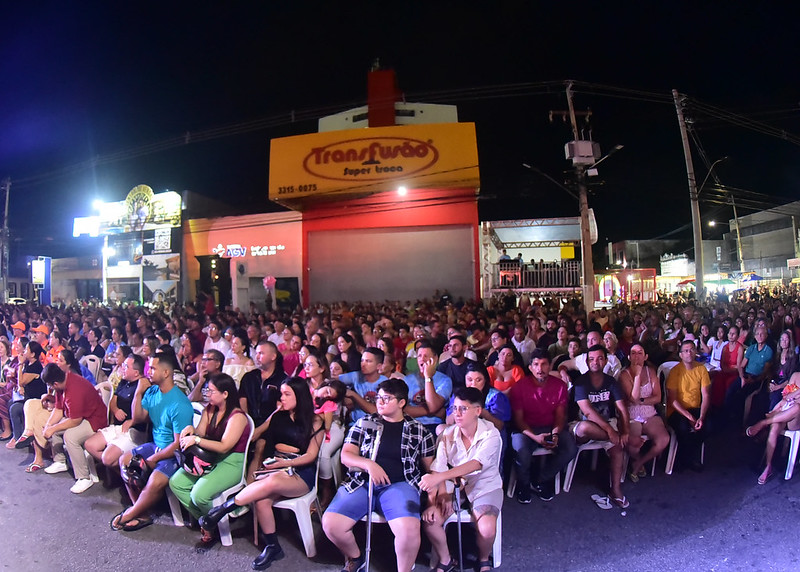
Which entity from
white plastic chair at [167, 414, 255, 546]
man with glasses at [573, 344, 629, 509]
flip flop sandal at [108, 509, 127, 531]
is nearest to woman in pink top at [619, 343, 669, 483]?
man with glasses at [573, 344, 629, 509]

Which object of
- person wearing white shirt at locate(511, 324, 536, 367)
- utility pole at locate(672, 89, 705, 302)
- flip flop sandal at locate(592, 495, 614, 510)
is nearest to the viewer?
flip flop sandal at locate(592, 495, 614, 510)

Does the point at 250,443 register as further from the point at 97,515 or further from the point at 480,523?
the point at 480,523

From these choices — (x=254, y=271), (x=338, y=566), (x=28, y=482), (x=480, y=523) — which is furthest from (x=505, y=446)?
(x=254, y=271)

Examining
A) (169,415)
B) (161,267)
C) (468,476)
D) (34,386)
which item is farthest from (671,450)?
(161,267)

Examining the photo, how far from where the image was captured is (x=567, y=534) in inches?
145

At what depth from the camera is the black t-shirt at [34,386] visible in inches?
231

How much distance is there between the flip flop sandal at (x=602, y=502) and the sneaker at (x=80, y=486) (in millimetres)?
5031

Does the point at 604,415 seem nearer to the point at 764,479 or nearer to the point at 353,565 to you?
the point at 764,479

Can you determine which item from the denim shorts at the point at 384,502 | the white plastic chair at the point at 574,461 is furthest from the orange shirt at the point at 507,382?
the denim shorts at the point at 384,502

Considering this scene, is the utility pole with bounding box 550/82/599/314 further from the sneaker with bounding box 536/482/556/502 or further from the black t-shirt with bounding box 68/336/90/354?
the black t-shirt with bounding box 68/336/90/354

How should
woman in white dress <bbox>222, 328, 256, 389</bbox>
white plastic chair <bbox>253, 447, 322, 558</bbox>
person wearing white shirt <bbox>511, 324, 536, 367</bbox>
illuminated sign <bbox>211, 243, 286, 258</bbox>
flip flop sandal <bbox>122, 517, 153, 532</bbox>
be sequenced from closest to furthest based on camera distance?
1. white plastic chair <bbox>253, 447, 322, 558</bbox>
2. flip flop sandal <bbox>122, 517, 153, 532</bbox>
3. woman in white dress <bbox>222, 328, 256, 389</bbox>
4. person wearing white shirt <bbox>511, 324, 536, 367</bbox>
5. illuminated sign <bbox>211, 243, 286, 258</bbox>

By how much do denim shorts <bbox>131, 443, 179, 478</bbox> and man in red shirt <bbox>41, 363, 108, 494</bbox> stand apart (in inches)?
42.7

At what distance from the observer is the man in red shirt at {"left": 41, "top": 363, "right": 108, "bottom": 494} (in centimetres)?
485

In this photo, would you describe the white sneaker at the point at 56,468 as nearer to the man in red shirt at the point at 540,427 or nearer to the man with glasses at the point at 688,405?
the man in red shirt at the point at 540,427
